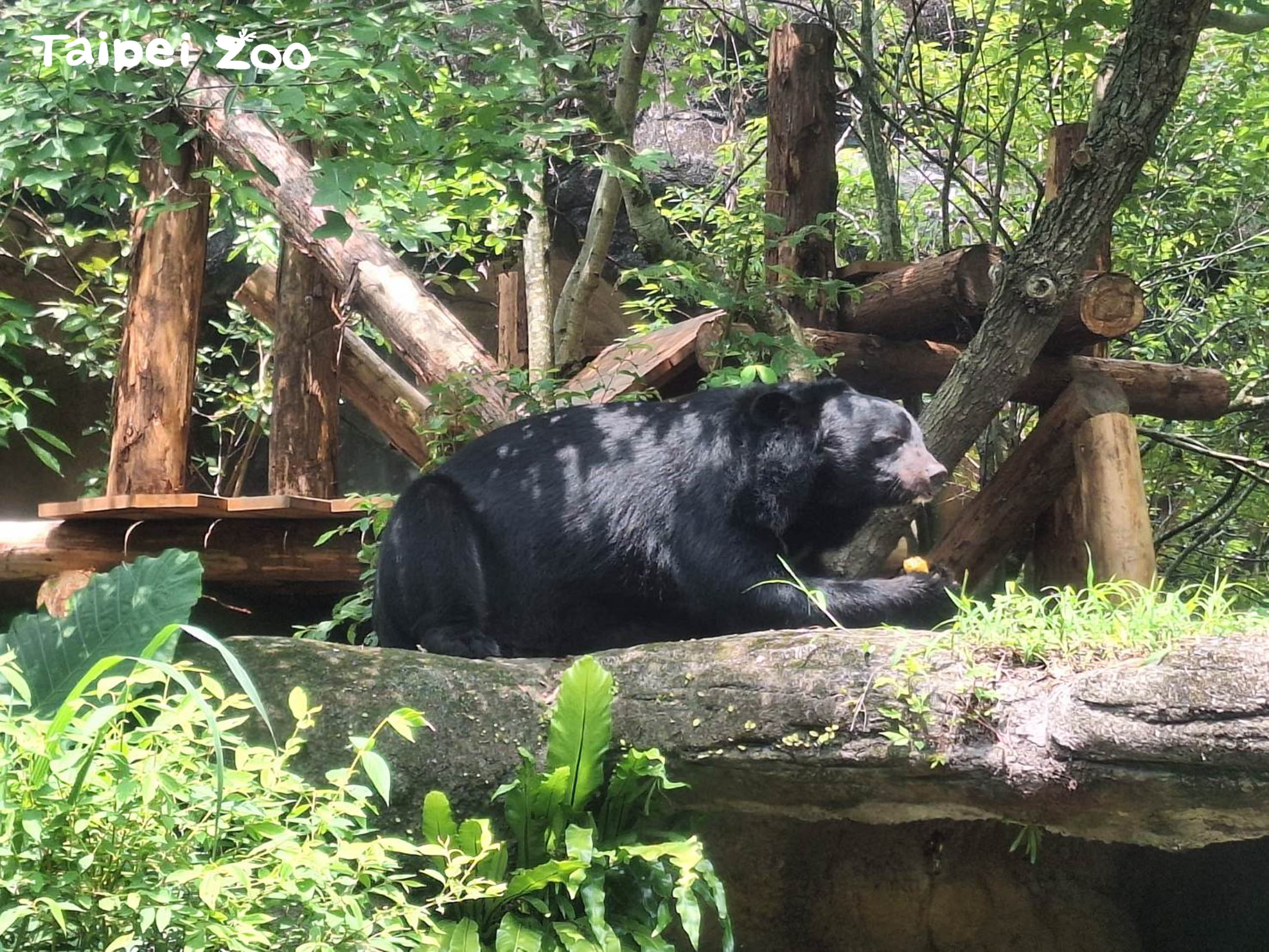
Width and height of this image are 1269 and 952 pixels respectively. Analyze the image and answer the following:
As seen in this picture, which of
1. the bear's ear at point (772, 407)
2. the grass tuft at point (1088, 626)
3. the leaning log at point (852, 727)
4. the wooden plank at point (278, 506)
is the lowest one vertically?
the leaning log at point (852, 727)

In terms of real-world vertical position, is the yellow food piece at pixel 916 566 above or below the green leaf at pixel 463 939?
above

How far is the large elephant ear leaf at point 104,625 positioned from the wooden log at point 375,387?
12.9 feet

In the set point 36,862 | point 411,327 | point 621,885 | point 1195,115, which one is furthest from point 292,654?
point 1195,115

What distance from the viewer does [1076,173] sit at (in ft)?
16.0

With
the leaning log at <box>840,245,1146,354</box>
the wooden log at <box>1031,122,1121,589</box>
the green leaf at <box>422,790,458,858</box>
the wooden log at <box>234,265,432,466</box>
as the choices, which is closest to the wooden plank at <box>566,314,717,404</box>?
the leaning log at <box>840,245,1146,354</box>

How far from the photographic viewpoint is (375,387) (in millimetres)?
7324

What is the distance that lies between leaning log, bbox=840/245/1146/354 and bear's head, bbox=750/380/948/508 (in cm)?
141

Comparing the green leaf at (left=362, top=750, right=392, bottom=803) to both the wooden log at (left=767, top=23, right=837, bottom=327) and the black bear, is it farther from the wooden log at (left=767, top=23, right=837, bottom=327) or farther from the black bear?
the wooden log at (left=767, top=23, right=837, bottom=327)

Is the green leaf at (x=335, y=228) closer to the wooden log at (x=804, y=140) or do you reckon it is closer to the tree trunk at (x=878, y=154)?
the wooden log at (x=804, y=140)

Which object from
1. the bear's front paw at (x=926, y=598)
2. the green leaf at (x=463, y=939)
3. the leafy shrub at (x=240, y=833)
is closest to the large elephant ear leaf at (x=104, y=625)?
the leafy shrub at (x=240, y=833)

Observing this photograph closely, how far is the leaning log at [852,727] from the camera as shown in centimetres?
259

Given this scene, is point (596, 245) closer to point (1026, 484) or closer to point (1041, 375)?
point (1041, 375)

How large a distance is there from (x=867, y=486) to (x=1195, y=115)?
466 cm

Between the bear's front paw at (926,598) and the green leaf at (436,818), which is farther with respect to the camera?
the bear's front paw at (926,598)
